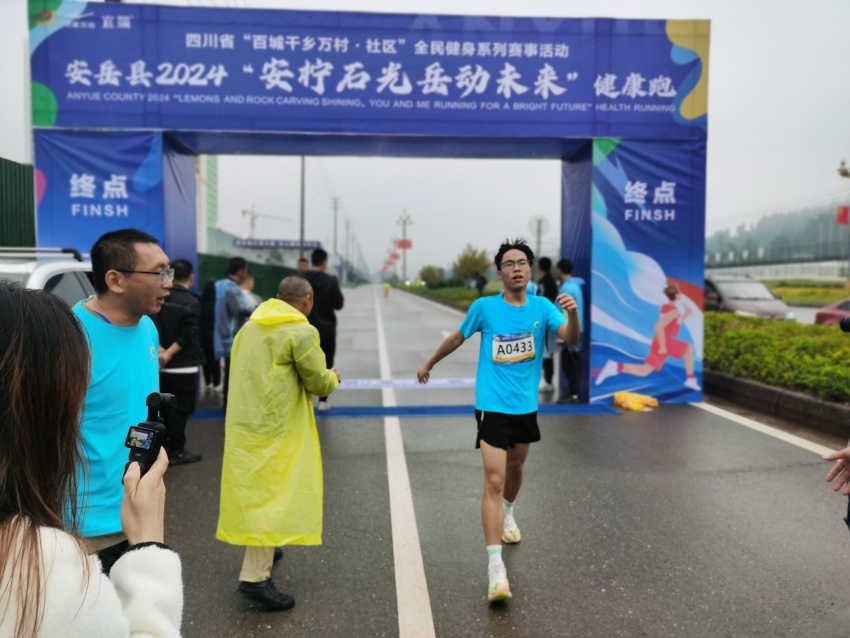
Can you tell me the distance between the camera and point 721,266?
257 ft

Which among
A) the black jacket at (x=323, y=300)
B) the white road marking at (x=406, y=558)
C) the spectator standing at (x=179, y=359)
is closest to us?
the white road marking at (x=406, y=558)

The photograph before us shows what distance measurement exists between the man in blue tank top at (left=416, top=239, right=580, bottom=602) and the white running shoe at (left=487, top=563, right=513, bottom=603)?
208mm

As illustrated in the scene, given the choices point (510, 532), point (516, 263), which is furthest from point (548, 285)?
point (516, 263)

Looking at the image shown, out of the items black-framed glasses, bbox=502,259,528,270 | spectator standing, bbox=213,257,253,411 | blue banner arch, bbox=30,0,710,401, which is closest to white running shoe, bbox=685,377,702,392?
blue banner arch, bbox=30,0,710,401

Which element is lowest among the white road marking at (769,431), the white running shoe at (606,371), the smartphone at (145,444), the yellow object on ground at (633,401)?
the white road marking at (769,431)

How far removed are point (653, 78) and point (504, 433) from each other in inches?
261

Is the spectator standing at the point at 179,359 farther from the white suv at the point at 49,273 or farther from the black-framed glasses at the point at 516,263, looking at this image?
the black-framed glasses at the point at 516,263

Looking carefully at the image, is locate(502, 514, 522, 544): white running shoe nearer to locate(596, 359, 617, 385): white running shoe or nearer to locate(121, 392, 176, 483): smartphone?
locate(121, 392, 176, 483): smartphone

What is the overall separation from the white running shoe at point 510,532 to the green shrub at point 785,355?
5013 mm

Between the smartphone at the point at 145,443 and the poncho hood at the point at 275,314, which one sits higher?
the poncho hood at the point at 275,314

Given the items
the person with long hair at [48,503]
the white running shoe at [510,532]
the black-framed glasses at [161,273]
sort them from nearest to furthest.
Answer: the person with long hair at [48,503]
the black-framed glasses at [161,273]
the white running shoe at [510,532]

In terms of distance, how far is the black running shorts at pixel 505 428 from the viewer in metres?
3.75

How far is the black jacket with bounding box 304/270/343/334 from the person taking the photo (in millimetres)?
8211

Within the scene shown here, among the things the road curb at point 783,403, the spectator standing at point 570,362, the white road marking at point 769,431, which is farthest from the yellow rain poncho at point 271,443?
the road curb at point 783,403
